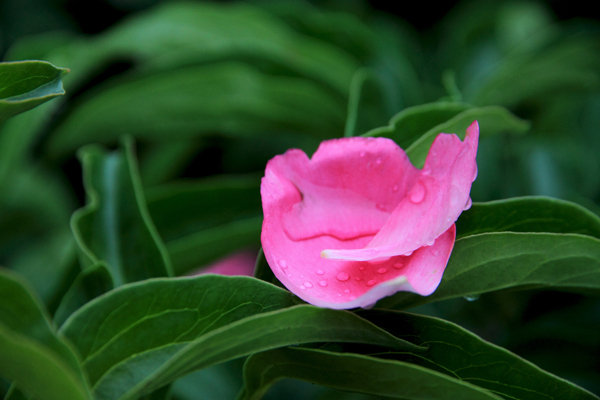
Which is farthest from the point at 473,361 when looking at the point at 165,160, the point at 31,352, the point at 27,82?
the point at 165,160

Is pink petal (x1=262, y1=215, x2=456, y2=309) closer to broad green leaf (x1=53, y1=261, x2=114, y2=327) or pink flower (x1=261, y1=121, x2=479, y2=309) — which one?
pink flower (x1=261, y1=121, x2=479, y2=309)

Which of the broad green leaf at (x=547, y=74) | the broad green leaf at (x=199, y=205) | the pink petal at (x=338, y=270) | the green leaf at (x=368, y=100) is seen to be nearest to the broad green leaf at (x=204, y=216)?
the broad green leaf at (x=199, y=205)

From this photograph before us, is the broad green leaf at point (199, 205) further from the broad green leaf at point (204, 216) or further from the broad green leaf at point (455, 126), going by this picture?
the broad green leaf at point (455, 126)

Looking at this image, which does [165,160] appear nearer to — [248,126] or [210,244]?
[248,126]

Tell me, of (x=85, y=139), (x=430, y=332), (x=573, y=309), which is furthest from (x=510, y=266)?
(x=85, y=139)

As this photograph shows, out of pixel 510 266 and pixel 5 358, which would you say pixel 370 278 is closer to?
pixel 510 266

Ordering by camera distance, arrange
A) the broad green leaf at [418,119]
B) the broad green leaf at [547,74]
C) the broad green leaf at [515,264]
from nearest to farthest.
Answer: the broad green leaf at [515,264], the broad green leaf at [418,119], the broad green leaf at [547,74]

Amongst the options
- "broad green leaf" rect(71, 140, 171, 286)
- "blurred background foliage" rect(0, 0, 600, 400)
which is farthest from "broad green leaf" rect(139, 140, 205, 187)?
"broad green leaf" rect(71, 140, 171, 286)
